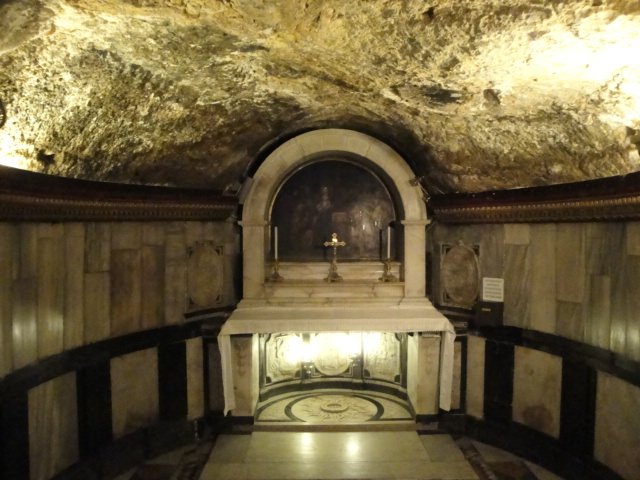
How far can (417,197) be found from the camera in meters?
7.12

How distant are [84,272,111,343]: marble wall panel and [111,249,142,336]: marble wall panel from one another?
0.09m

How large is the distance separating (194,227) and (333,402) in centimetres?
333

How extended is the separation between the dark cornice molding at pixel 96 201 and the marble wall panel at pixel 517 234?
351 centimetres

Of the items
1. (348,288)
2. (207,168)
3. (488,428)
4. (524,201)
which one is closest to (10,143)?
(207,168)

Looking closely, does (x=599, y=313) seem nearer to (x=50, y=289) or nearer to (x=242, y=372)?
(x=242, y=372)

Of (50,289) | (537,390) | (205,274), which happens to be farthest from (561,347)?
(50,289)

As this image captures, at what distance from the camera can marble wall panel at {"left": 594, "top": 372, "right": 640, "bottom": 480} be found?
4590mm

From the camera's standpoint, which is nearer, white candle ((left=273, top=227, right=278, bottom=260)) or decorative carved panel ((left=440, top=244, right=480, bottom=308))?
decorative carved panel ((left=440, top=244, right=480, bottom=308))

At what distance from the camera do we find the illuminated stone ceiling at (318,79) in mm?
3631

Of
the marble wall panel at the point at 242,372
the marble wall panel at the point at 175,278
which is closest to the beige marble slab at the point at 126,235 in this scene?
the marble wall panel at the point at 175,278

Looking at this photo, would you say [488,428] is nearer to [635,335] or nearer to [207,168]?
[635,335]

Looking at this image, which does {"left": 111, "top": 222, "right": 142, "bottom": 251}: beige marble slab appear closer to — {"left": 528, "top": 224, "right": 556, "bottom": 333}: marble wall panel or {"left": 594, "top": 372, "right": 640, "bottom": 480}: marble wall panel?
{"left": 528, "top": 224, "right": 556, "bottom": 333}: marble wall panel

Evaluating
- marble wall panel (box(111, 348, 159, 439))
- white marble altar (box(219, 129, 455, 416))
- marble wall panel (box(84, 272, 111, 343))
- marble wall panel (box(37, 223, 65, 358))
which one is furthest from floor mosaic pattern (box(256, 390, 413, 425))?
marble wall panel (box(37, 223, 65, 358))

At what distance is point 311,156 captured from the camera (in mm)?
7242
